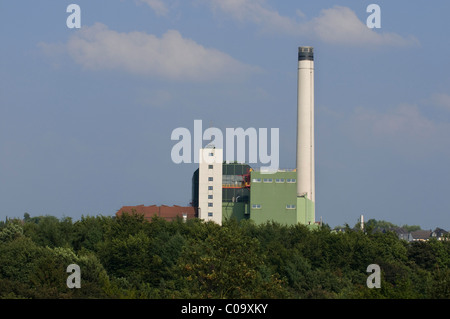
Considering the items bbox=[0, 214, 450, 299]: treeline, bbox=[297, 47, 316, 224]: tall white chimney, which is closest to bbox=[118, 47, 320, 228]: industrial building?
bbox=[297, 47, 316, 224]: tall white chimney

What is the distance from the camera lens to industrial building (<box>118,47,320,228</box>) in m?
127

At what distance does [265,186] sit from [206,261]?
61.5m

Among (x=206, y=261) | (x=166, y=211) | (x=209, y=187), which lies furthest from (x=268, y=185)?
(x=206, y=261)

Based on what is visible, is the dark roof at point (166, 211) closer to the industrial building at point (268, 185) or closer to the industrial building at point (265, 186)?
the industrial building at point (265, 186)

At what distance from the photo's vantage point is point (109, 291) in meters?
68.7

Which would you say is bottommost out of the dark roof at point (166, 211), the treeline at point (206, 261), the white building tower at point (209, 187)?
the treeline at point (206, 261)

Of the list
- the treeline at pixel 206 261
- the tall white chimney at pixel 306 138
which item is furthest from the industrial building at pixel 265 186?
the treeline at pixel 206 261

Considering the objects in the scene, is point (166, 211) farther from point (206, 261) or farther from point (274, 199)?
point (206, 261)

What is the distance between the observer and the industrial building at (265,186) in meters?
127

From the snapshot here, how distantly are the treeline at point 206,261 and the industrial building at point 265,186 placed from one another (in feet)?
36.5

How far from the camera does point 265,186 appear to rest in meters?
127
